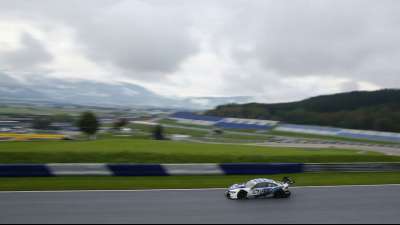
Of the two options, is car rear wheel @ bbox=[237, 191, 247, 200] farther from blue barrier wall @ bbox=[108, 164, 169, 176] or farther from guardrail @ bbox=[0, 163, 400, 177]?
blue barrier wall @ bbox=[108, 164, 169, 176]

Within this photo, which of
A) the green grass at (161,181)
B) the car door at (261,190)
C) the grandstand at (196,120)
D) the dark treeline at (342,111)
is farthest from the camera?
the dark treeline at (342,111)

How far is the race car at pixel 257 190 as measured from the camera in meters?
13.1

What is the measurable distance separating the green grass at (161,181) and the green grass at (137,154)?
3005 millimetres

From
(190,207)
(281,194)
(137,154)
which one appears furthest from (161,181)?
(281,194)

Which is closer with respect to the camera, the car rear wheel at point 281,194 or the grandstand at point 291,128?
the car rear wheel at point 281,194

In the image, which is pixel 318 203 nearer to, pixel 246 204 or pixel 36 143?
pixel 246 204

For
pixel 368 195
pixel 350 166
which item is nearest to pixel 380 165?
pixel 350 166

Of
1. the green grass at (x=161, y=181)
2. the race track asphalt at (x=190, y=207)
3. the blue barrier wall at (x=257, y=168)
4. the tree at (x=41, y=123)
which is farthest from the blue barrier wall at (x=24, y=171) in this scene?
the tree at (x=41, y=123)

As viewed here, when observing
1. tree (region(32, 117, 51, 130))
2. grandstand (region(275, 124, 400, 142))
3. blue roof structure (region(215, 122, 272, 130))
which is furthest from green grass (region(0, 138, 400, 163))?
blue roof structure (region(215, 122, 272, 130))

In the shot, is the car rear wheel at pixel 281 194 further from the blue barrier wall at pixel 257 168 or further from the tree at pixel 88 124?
the tree at pixel 88 124

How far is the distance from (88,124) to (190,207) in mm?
31517

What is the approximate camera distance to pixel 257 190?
13250 mm

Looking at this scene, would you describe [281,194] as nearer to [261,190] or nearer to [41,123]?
[261,190]

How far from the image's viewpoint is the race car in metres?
13.1
